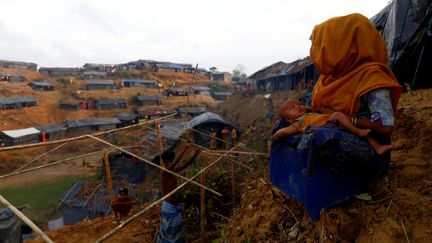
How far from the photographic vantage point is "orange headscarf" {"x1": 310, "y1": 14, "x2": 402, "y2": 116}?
178cm

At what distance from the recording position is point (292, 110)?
2229 millimetres

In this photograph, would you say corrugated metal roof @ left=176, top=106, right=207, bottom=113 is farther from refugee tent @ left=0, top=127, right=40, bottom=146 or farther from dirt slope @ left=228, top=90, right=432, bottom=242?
dirt slope @ left=228, top=90, right=432, bottom=242

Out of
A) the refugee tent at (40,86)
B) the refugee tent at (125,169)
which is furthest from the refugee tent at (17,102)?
the refugee tent at (125,169)

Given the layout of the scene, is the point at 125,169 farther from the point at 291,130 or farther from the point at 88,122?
the point at 88,122

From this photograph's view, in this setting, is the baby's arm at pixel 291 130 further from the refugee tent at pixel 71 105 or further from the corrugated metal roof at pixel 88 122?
the refugee tent at pixel 71 105

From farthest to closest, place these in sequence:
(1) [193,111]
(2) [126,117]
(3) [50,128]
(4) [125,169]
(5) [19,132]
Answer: (1) [193,111] → (2) [126,117] → (3) [50,128] → (5) [19,132] → (4) [125,169]

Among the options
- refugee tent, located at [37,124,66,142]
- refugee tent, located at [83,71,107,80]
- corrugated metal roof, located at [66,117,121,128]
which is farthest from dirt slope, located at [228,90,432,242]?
refugee tent, located at [83,71,107,80]

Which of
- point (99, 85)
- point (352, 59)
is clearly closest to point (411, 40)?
point (352, 59)

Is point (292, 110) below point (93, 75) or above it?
below

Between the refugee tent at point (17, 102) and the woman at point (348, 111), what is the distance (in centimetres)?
3495

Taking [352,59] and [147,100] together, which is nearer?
[352,59]

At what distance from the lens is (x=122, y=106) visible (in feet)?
116

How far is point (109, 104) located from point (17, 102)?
9.50 metres

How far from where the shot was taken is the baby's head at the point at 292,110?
220 centimetres
